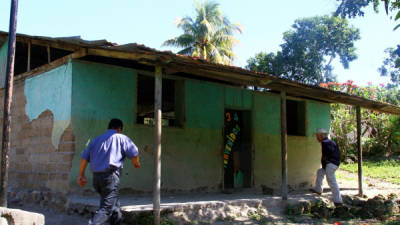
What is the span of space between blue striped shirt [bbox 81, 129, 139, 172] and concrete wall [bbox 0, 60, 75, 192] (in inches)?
94.9

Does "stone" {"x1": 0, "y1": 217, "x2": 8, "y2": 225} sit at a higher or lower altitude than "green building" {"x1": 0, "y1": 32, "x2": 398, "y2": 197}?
lower

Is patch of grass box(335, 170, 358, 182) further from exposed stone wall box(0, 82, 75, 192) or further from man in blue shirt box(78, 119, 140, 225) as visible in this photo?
man in blue shirt box(78, 119, 140, 225)

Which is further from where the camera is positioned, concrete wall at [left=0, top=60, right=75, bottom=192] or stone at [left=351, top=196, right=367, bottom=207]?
stone at [left=351, top=196, right=367, bottom=207]

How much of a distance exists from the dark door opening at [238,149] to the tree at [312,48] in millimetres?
14945

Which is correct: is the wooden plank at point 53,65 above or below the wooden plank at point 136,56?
above

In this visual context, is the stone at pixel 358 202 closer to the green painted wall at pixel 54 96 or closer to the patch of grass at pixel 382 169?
the patch of grass at pixel 382 169

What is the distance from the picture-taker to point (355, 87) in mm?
21938

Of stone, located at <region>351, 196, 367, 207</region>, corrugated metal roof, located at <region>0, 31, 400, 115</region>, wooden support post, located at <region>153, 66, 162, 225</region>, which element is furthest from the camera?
stone, located at <region>351, 196, 367, 207</region>

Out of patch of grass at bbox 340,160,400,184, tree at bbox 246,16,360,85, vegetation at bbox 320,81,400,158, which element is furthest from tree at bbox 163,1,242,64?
patch of grass at bbox 340,160,400,184

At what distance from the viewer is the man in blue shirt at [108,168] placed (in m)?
5.01

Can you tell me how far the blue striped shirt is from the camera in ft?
16.7

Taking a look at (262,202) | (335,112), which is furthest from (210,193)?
(335,112)

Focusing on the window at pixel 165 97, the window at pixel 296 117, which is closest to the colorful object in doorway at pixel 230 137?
the window at pixel 165 97

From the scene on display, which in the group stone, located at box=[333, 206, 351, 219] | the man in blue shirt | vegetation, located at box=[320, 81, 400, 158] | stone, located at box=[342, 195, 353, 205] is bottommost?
stone, located at box=[333, 206, 351, 219]
